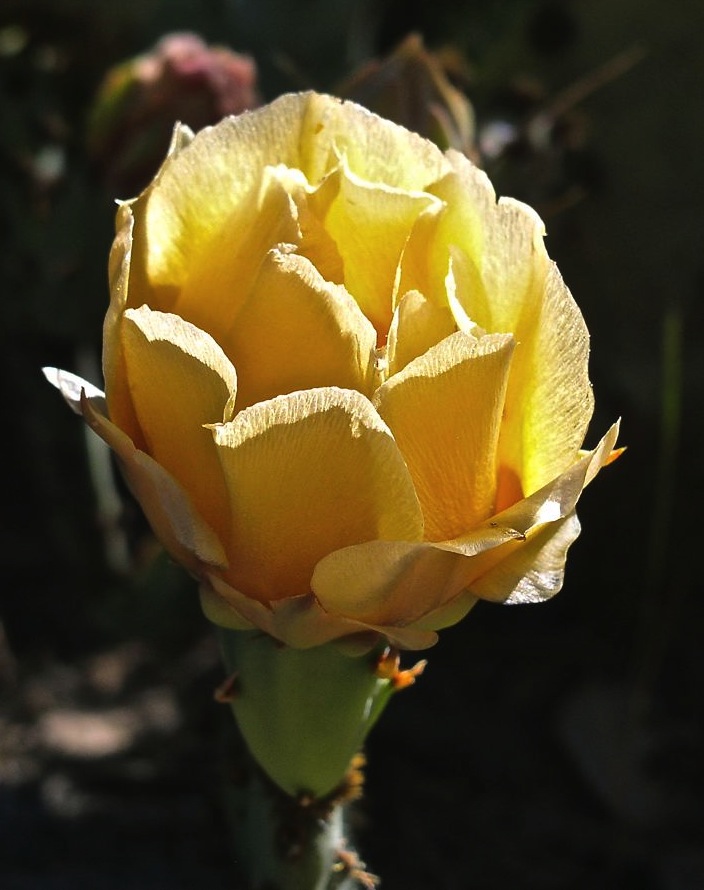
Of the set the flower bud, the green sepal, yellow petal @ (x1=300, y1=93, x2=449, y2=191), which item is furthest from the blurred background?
the green sepal

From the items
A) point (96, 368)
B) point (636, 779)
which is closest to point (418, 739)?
point (636, 779)

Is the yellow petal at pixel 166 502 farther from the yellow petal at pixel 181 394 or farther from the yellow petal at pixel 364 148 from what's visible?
the yellow petal at pixel 364 148

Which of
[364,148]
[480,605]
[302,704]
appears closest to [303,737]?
[302,704]

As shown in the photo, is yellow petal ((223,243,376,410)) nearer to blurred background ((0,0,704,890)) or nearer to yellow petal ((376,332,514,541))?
yellow petal ((376,332,514,541))

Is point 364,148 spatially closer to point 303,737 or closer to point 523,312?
point 523,312

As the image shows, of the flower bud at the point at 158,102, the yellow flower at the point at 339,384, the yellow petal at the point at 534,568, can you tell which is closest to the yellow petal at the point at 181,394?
the yellow flower at the point at 339,384

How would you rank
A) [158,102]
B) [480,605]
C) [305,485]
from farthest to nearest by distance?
1. [480,605]
2. [158,102]
3. [305,485]
